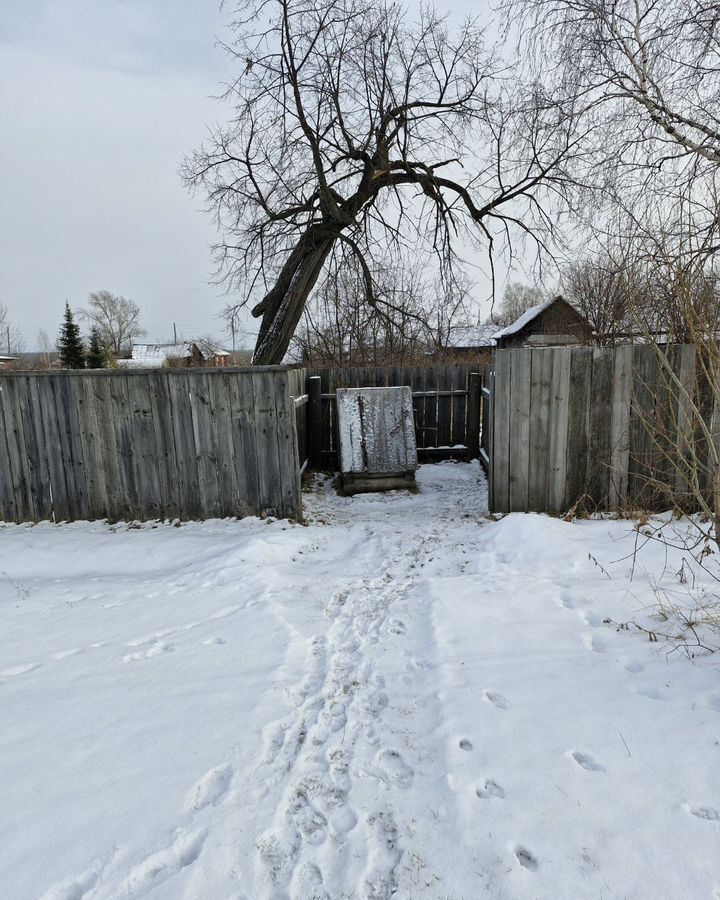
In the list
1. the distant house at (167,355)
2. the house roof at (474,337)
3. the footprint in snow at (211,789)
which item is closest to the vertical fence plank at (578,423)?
the footprint in snow at (211,789)

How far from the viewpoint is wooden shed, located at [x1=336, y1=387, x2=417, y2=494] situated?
7.08 meters

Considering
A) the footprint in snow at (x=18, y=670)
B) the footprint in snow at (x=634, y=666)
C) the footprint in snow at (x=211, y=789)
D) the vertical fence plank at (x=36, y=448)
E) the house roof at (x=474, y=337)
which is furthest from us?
the house roof at (x=474, y=337)

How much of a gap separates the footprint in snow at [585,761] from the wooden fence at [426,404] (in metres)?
7.00

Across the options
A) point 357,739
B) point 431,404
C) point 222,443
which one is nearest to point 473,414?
point 431,404

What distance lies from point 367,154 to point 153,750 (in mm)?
10036

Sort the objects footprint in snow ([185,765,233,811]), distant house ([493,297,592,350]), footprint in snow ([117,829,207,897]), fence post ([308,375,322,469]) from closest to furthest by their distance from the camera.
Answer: footprint in snow ([117,829,207,897])
footprint in snow ([185,765,233,811])
fence post ([308,375,322,469])
distant house ([493,297,592,350])

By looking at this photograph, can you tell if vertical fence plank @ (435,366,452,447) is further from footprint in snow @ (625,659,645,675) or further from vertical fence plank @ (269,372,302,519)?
footprint in snow @ (625,659,645,675)

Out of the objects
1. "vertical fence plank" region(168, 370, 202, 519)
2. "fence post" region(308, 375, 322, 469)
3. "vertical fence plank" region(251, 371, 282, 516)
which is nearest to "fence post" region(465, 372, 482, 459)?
"fence post" region(308, 375, 322, 469)

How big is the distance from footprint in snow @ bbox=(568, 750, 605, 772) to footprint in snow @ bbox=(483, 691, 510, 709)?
37cm

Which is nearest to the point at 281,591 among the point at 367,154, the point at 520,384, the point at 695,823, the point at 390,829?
the point at 390,829

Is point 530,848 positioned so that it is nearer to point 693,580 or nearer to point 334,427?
point 693,580

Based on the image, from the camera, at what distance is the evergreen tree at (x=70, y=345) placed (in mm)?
28938

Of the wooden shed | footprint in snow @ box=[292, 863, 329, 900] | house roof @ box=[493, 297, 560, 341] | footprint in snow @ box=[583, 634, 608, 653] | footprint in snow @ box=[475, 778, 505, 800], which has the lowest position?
footprint in snow @ box=[583, 634, 608, 653]

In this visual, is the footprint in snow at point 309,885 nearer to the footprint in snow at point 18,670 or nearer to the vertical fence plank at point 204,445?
the footprint in snow at point 18,670
